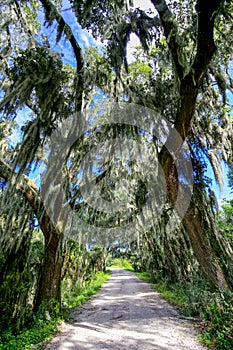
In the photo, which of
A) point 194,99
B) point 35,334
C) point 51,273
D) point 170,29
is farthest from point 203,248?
point 170,29

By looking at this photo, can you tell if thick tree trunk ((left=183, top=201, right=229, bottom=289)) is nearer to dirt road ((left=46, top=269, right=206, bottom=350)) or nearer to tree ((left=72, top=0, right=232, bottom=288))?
tree ((left=72, top=0, right=232, bottom=288))

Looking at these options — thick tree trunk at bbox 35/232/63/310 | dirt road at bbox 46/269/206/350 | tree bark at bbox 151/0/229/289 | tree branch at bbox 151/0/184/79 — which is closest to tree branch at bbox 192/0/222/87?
tree bark at bbox 151/0/229/289

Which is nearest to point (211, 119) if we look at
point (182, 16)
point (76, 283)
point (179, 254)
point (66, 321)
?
point (182, 16)

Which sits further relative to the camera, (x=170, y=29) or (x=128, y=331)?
(x=128, y=331)

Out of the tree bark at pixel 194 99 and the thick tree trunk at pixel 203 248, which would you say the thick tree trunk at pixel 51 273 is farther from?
the thick tree trunk at pixel 203 248

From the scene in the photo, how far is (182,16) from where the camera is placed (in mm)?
4035

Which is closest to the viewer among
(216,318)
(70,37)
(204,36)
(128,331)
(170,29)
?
(204,36)

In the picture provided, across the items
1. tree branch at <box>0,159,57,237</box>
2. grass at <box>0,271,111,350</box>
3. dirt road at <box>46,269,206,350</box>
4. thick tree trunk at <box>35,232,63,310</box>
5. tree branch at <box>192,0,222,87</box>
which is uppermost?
tree branch at <box>192,0,222,87</box>

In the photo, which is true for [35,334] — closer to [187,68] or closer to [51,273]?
[51,273]

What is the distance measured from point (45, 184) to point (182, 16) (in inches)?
156

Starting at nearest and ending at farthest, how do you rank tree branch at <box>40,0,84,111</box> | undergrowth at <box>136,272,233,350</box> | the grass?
undergrowth at <box>136,272,233,350</box>, the grass, tree branch at <box>40,0,84,111</box>

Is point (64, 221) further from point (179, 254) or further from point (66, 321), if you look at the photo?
point (179, 254)

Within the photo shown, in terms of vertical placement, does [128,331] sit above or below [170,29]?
below

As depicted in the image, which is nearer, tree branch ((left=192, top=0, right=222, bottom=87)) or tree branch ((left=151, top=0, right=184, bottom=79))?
tree branch ((left=192, top=0, right=222, bottom=87))
